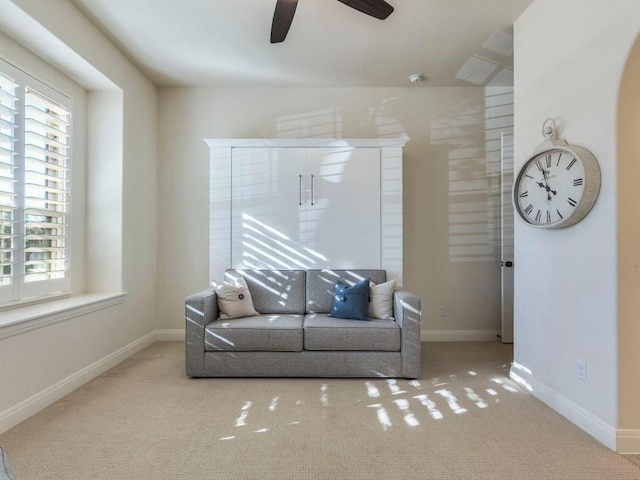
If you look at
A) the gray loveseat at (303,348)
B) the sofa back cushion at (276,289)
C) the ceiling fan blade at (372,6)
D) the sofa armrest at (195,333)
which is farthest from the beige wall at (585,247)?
the sofa armrest at (195,333)

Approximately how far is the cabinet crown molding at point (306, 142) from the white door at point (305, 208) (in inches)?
2.0

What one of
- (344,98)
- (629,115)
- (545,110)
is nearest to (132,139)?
(344,98)

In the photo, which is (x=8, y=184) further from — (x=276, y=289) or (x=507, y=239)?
(x=507, y=239)

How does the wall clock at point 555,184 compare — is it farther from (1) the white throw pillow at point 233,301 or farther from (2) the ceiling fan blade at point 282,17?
(1) the white throw pillow at point 233,301

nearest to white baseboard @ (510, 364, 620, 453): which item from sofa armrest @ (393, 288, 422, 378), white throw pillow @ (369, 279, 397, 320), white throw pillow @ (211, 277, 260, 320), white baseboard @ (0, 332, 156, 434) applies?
sofa armrest @ (393, 288, 422, 378)

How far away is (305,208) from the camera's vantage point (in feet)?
12.1

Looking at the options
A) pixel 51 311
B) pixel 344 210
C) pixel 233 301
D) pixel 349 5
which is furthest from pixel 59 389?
pixel 349 5

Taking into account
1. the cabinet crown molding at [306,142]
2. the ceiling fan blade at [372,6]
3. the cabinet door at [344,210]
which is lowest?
the cabinet door at [344,210]

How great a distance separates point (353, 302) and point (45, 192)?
8.66ft

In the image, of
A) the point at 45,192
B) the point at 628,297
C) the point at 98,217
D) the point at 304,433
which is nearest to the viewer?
the point at 628,297

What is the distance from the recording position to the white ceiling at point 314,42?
269 centimetres

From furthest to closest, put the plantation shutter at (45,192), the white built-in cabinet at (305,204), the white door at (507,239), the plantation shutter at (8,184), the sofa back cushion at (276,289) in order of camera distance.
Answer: the white door at (507,239), the white built-in cabinet at (305,204), the sofa back cushion at (276,289), the plantation shutter at (45,192), the plantation shutter at (8,184)

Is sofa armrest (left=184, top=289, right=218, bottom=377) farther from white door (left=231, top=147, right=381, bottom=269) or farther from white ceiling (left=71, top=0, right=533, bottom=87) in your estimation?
white ceiling (left=71, top=0, right=533, bottom=87)

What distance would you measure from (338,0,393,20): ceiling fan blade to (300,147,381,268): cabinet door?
1.51m
